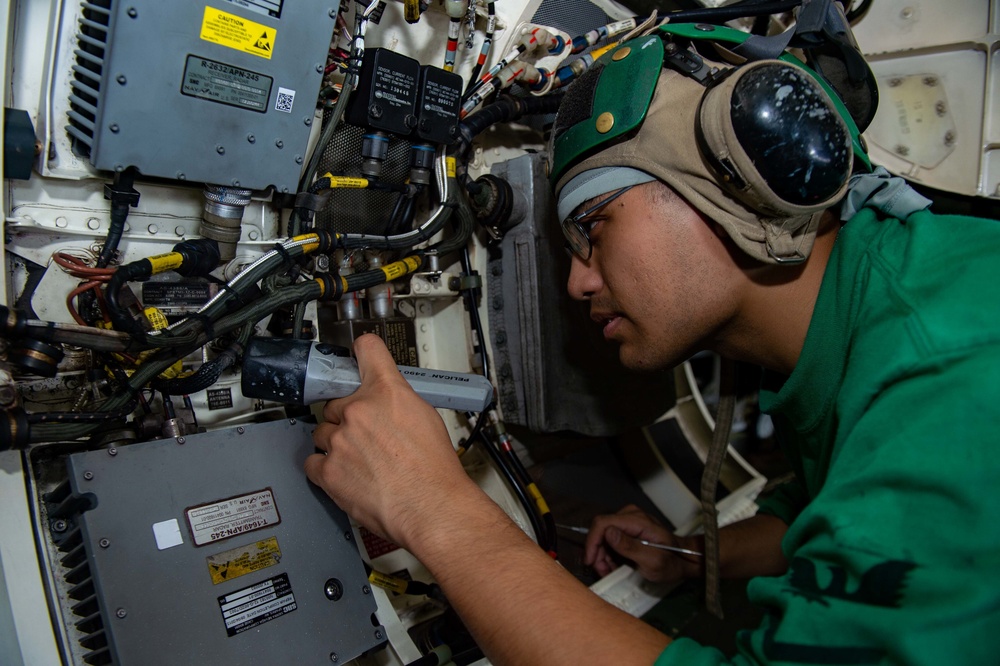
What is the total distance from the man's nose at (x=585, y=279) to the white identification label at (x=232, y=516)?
77 centimetres

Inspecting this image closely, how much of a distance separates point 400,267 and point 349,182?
25cm

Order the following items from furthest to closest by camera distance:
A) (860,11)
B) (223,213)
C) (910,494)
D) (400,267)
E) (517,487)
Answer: (860,11)
(517,487)
(400,267)
(223,213)
(910,494)

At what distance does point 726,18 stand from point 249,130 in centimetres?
143

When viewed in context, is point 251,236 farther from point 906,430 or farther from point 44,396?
point 906,430

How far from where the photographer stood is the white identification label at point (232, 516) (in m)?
1.18

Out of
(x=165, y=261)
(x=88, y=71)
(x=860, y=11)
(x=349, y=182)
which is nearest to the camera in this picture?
(x=88, y=71)

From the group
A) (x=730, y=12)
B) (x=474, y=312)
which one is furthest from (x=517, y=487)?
(x=730, y=12)

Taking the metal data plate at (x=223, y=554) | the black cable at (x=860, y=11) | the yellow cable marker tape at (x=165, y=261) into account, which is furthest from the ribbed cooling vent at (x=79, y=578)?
the black cable at (x=860, y=11)

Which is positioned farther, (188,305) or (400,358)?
(400,358)

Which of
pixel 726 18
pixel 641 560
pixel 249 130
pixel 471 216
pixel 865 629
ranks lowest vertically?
pixel 641 560

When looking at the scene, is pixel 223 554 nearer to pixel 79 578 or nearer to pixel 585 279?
pixel 79 578

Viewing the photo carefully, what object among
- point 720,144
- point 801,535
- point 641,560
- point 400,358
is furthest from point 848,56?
point 641,560

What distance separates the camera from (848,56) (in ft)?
4.46

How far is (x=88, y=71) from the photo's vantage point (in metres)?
1.10
